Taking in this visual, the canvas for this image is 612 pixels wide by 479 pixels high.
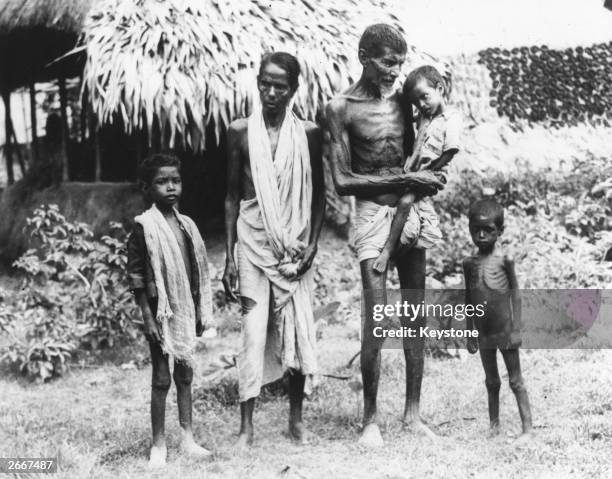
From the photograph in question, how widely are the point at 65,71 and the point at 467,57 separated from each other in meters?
4.71

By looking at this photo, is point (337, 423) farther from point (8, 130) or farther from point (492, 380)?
point (8, 130)

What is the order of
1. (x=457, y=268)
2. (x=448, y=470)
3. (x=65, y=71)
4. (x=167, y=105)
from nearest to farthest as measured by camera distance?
(x=448, y=470) < (x=167, y=105) < (x=457, y=268) < (x=65, y=71)

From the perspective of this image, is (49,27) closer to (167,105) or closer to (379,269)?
(167,105)

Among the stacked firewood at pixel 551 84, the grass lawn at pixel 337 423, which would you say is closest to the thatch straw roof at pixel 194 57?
the grass lawn at pixel 337 423

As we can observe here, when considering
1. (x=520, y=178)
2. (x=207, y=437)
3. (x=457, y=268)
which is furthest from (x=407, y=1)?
(x=207, y=437)

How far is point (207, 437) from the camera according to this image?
156 inches

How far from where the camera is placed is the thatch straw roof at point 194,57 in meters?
6.30

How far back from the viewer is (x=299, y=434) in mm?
3852

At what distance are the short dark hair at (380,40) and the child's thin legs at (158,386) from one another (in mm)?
1670

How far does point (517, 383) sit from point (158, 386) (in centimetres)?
164

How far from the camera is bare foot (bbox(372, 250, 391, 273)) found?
376cm

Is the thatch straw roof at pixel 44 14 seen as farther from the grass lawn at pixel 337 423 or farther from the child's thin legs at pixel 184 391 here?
the child's thin legs at pixel 184 391

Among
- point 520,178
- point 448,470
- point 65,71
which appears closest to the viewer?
point 448,470

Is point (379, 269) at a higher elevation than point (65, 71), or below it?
below
